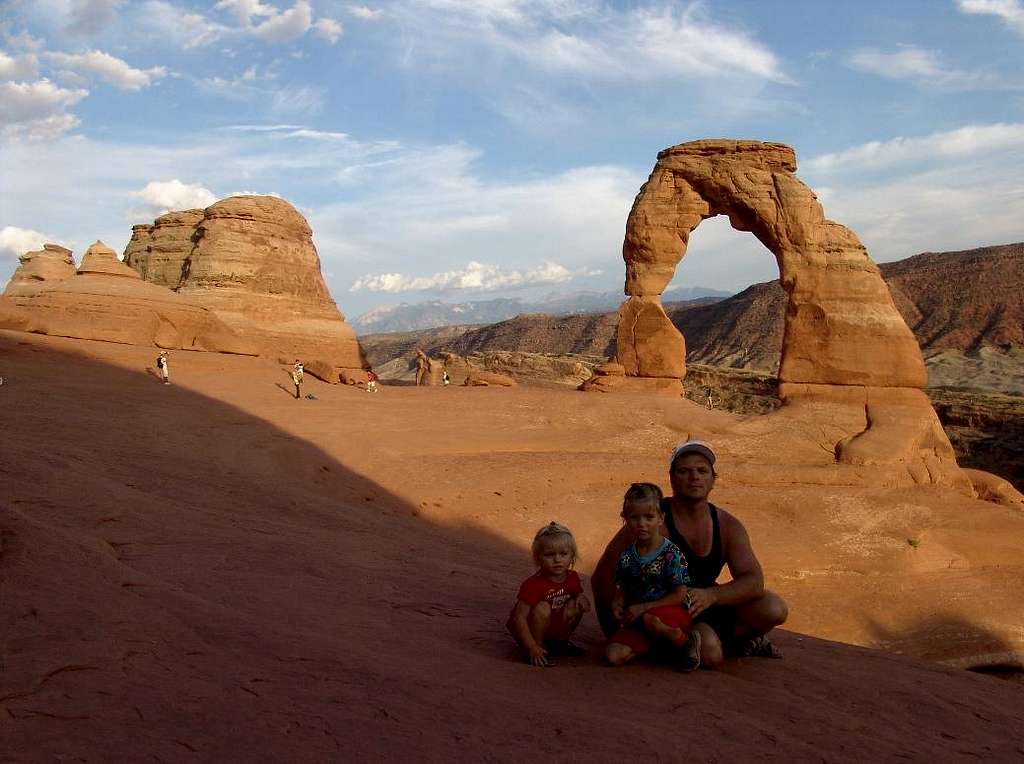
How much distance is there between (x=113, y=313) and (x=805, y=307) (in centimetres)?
1739

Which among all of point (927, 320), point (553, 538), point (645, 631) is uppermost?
point (927, 320)

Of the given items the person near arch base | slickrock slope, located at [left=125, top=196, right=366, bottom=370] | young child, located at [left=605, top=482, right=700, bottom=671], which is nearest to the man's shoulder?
the person near arch base

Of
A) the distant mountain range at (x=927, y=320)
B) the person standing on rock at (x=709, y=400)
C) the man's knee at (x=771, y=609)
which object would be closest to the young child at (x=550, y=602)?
the man's knee at (x=771, y=609)

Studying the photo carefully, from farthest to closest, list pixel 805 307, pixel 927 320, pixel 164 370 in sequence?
pixel 927 320, pixel 164 370, pixel 805 307

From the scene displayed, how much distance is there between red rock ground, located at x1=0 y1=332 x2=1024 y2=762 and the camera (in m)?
2.47

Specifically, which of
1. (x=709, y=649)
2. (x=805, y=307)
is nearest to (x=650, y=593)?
(x=709, y=649)

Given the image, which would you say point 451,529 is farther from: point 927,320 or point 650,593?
point 927,320

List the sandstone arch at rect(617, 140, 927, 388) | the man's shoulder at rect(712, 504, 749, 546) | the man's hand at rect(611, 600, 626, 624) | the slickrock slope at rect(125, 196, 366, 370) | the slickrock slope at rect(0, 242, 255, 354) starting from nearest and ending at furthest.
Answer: the man's hand at rect(611, 600, 626, 624) → the man's shoulder at rect(712, 504, 749, 546) → the sandstone arch at rect(617, 140, 927, 388) → the slickrock slope at rect(0, 242, 255, 354) → the slickrock slope at rect(125, 196, 366, 370)

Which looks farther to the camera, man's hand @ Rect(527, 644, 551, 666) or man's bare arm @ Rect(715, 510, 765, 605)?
man's bare arm @ Rect(715, 510, 765, 605)

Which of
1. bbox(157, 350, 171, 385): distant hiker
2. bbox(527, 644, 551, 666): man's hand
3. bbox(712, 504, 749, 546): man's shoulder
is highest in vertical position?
bbox(157, 350, 171, 385): distant hiker

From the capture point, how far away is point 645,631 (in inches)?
150

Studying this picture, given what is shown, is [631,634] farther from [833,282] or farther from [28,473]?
[833,282]

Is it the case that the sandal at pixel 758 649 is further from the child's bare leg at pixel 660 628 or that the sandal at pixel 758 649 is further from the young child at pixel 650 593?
the child's bare leg at pixel 660 628

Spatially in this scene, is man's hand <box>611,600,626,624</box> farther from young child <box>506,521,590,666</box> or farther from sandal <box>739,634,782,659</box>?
sandal <box>739,634,782,659</box>
